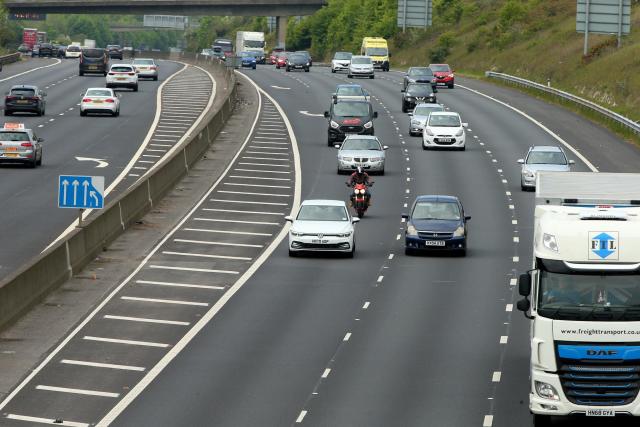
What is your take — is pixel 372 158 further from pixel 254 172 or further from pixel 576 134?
pixel 576 134

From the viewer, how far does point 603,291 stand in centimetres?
2270

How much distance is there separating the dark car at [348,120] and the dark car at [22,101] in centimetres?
1802

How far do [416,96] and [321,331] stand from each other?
5188cm

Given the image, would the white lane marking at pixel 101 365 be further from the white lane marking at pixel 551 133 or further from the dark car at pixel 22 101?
the dark car at pixel 22 101

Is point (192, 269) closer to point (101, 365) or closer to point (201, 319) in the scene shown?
point (201, 319)

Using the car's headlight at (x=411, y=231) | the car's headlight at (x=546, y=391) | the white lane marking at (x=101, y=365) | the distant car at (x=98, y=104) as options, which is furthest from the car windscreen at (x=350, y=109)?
the car's headlight at (x=546, y=391)

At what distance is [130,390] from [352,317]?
27.0ft

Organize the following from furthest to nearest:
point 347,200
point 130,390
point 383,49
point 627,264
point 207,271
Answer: point 383,49 < point 347,200 < point 207,271 < point 130,390 < point 627,264

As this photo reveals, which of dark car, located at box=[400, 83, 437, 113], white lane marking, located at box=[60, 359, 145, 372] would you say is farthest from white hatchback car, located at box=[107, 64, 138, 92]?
white lane marking, located at box=[60, 359, 145, 372]

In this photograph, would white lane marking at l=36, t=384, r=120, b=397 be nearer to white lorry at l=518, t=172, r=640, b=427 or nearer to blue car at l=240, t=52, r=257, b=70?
white lorry at l=518, t=172, r=640, b=427

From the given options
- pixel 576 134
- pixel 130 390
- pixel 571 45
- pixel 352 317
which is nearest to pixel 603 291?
pixel 130 390

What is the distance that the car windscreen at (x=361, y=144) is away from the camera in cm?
6022

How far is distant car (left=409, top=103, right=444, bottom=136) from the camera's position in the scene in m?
72.5

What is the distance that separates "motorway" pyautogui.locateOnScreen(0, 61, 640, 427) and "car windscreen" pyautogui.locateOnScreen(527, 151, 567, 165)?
1.41 metres
